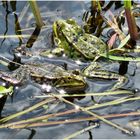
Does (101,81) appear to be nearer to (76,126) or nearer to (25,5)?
(76,126)

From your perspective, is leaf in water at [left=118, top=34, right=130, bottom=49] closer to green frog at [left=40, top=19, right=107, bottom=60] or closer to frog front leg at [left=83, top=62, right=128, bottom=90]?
green frog at [left=40, top=19, right=107, bottom=60]

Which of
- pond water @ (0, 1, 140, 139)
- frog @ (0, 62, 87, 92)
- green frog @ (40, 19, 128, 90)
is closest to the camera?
pond water @ (0, 1, 140, 139)

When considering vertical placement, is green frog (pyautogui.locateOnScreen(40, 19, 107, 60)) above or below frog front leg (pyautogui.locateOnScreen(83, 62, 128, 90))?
above

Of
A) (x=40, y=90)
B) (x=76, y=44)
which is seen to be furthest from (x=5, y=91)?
(x=76, y=44)

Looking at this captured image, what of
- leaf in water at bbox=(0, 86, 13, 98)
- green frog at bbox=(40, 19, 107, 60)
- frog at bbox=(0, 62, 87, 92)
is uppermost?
green frog at bbox=(40, 19, 107, 60)

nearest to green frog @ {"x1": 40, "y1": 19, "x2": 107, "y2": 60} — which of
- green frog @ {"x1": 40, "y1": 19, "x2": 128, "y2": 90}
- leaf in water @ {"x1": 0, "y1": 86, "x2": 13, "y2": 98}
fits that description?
green frog @ {"x1": 40, "y1": 19, "x2": 128, "y2": 90}

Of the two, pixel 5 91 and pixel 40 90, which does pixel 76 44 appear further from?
pixel 5 91
